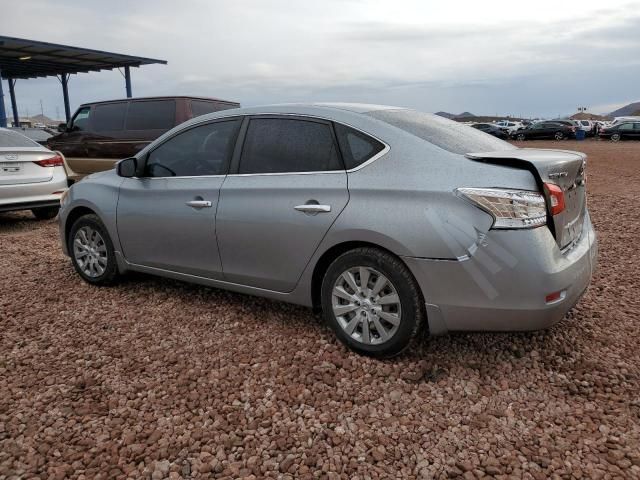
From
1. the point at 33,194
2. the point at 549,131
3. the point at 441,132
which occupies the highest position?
the point at 441,132

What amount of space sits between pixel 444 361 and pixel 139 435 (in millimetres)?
1839

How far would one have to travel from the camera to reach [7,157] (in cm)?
721

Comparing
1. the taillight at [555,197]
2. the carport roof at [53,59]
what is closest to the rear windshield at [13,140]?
the taillight at [555,197]

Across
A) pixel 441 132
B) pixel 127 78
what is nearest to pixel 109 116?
pixel 441 132

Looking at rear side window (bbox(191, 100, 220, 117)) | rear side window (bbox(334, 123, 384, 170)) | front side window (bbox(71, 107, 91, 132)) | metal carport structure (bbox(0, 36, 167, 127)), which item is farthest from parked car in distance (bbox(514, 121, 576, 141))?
rear side window (bbox(334, 123, 384, 170))

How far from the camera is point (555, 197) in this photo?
9.57 ft

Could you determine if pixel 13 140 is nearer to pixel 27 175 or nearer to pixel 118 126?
pixel 27 175

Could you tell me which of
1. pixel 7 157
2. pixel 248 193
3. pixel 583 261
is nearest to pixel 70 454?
pixel 248 193

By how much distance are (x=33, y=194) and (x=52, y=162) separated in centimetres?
62

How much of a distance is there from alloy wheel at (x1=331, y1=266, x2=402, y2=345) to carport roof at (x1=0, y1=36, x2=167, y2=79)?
66.2 ft

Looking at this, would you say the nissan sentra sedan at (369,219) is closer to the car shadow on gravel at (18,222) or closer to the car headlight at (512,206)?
the car headlight at (512,206)

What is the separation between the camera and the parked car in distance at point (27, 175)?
284 inches

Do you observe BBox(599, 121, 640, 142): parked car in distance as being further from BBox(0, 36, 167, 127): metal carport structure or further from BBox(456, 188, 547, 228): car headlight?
BBox(456, 188, 547, 228): car headlight

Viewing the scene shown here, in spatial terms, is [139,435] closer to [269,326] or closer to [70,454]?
[70,454]
